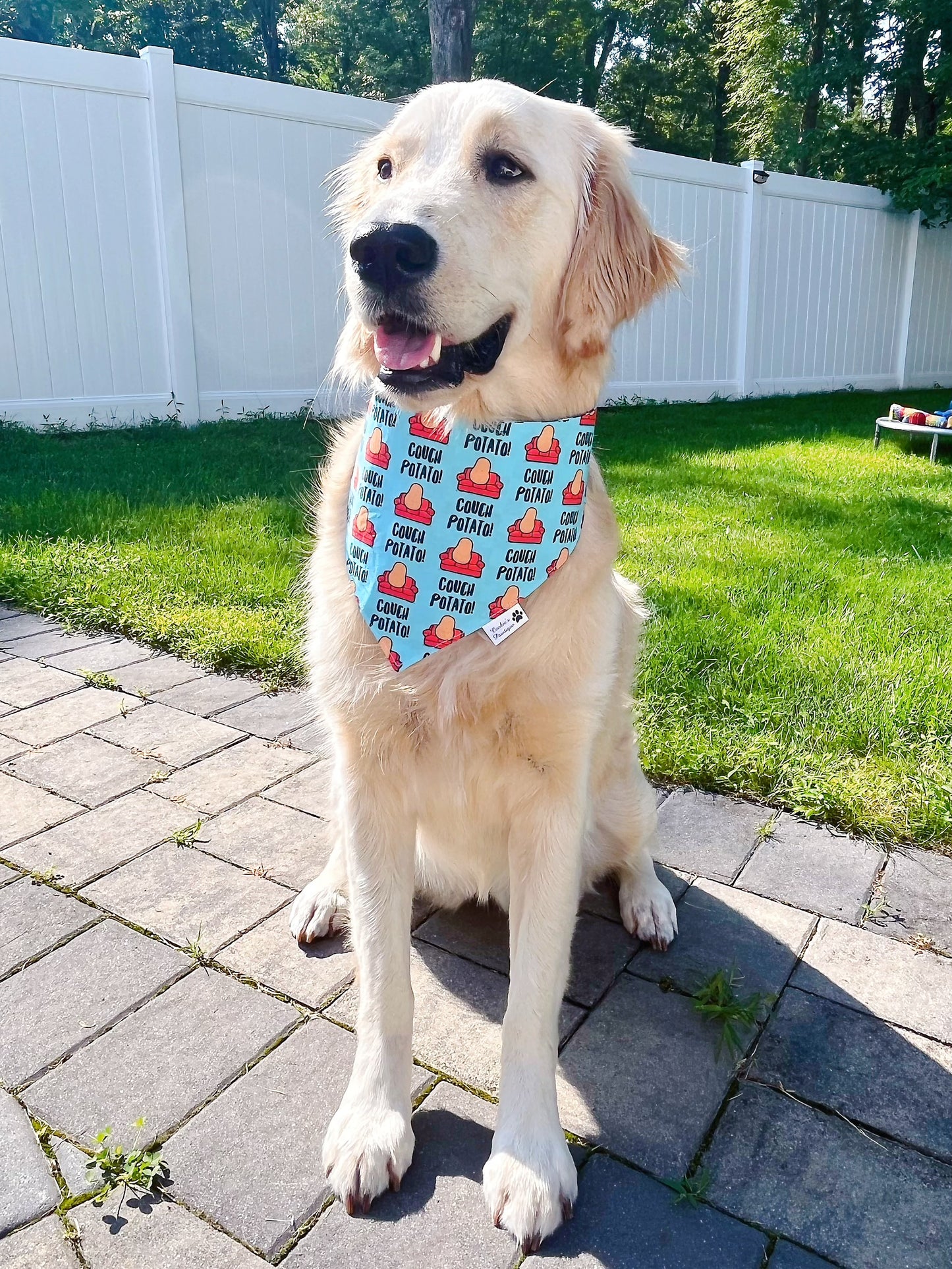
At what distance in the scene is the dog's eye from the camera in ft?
5.95

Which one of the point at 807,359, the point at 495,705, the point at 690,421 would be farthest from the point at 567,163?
the point at 807,359

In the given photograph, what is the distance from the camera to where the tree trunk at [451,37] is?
29.2ft

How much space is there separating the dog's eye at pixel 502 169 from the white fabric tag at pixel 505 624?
839mm

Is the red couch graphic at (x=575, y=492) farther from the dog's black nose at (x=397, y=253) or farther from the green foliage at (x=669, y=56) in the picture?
the green foliage at (x=669, y=56)

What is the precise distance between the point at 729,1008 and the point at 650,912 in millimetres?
320

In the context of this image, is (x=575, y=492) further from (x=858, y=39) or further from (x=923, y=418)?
(x=858, y=39)

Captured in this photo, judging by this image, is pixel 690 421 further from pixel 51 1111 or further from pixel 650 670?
pixel 51 1111

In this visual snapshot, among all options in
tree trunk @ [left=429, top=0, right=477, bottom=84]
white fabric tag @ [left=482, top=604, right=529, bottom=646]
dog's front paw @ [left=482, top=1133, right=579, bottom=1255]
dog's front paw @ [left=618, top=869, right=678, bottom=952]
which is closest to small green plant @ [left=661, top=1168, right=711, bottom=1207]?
dog's front paw @ [left=482, top=1133, right=579, bottom=1255]

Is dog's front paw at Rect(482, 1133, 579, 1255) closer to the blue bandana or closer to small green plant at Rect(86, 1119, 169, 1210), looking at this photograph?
small green plant at Rect(86, 1119, 169, 1210)

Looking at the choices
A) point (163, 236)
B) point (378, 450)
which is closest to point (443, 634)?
point (378, 450)

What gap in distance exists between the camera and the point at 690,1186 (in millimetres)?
1557

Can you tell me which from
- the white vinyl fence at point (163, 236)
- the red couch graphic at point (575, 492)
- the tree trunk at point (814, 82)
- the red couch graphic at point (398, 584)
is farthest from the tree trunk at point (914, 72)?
the red couch graphic at point (398, 584)

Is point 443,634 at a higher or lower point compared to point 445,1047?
higher

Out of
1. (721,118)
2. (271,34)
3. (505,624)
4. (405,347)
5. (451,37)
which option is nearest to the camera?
(405,347)
